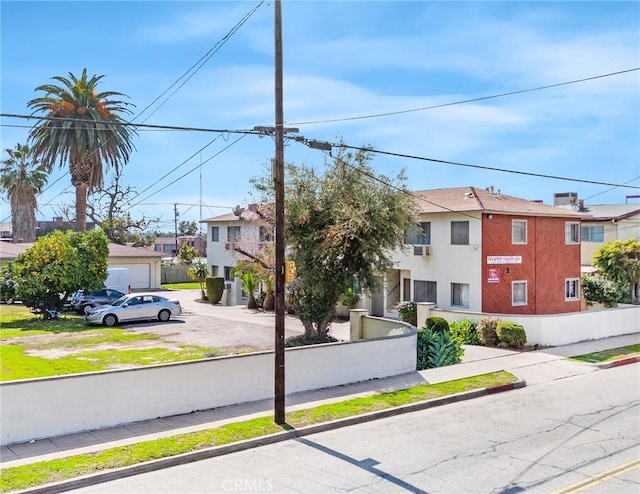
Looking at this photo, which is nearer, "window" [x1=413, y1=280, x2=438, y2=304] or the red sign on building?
the red sign on building

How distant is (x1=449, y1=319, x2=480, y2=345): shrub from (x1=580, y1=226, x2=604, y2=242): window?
23.6m

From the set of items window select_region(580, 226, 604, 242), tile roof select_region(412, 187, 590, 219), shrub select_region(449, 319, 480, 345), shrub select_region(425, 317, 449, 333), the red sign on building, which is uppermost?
tile roof select_region(412, 187, 590, 219)

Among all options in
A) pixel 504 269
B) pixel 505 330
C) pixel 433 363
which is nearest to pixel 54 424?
pixel 433 363

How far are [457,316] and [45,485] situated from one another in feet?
59.6

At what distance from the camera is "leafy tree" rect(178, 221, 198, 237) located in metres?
124

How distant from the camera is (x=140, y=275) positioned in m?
44.5

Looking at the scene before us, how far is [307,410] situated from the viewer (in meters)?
13.0

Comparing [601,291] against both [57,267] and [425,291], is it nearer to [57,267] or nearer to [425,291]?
[425,291]

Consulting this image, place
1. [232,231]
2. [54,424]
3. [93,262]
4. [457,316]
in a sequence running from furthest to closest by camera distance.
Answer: [232,231] → [93,262] → [457,316] → [54,424]

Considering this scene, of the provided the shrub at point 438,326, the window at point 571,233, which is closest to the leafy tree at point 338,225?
the shrub at point 438,326

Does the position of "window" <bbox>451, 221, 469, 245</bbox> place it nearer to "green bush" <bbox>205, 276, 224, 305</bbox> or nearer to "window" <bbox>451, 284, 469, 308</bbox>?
"window" <bbox>451, 284, 469, 308</bbox>

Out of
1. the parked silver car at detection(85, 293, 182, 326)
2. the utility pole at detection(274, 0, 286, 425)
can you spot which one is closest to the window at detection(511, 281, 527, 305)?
the parked silver car at detection(85, 293, 182, 326)

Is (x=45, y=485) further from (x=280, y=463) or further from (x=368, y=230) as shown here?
(x=368, y=230)
